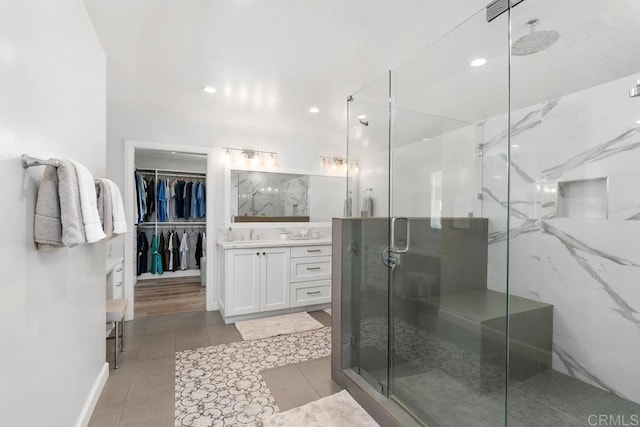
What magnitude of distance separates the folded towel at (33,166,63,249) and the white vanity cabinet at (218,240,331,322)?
2322 mm

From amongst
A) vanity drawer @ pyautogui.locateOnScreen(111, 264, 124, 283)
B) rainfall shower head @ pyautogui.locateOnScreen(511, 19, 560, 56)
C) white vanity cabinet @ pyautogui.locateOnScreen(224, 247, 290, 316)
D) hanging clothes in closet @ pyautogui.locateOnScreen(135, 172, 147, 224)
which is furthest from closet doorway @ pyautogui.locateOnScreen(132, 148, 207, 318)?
rainfall shower head @ pyautogui.locateOnScreen(511, 19, 560, 56)

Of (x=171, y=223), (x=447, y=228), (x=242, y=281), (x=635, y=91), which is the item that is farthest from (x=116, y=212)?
(x=171, y=223)

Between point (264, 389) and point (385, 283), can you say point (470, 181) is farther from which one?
point (264, 389)

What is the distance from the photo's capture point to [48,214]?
1236mm

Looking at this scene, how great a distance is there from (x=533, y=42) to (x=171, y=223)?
5867mm

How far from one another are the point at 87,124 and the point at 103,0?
0.72m

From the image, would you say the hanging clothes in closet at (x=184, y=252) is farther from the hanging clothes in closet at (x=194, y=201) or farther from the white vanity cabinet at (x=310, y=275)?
the white vanity cabinet at (x=310, y=275)

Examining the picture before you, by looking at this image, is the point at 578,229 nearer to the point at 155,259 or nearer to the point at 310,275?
the point at 310,275

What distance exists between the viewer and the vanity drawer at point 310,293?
12.8ft

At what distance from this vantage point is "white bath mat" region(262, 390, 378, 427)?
184 cm

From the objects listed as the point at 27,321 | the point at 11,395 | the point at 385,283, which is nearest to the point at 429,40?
the point at 385,283

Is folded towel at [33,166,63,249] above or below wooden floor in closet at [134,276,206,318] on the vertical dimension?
above

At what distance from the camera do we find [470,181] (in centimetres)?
236

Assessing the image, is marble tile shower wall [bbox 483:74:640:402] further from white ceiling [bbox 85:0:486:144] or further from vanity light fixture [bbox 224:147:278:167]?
vanity light fixture [bbox 224:147:278:167]
